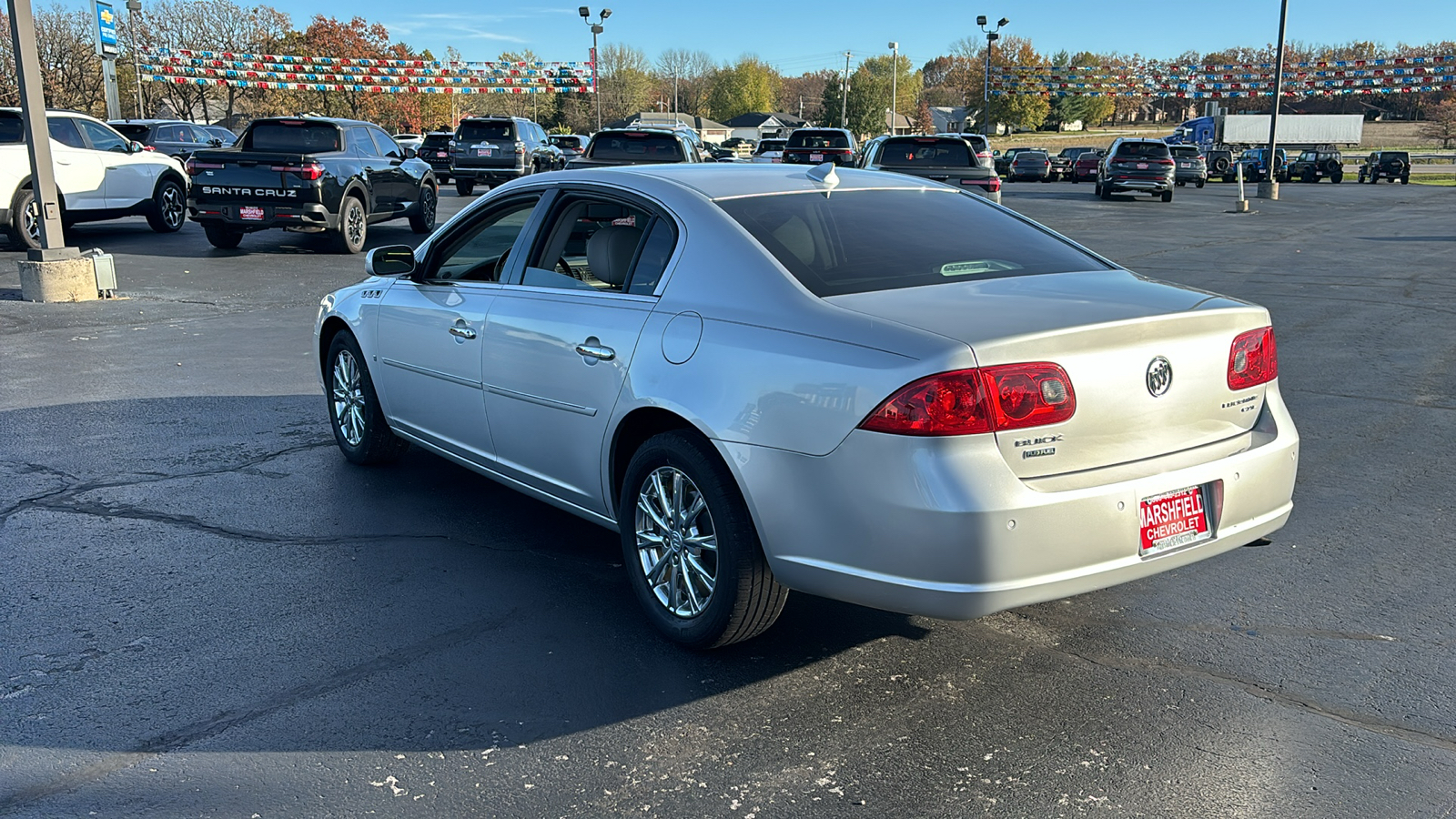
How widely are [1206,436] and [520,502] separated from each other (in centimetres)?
314

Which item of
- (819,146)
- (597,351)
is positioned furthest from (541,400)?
(819,146)

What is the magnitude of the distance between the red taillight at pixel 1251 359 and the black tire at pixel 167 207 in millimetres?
18251

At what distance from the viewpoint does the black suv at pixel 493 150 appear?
28250 mm

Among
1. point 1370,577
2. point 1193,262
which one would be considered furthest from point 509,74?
point 1370,577

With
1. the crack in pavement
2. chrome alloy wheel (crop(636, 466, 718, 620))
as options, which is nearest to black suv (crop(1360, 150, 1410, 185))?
chrome alloy wheel (crop(636, 466, 718, 620))

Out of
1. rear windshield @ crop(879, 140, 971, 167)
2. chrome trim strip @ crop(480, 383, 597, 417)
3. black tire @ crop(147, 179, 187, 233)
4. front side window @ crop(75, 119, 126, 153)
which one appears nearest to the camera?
chrome trim strip @ crop(480, 383, 597, 417)

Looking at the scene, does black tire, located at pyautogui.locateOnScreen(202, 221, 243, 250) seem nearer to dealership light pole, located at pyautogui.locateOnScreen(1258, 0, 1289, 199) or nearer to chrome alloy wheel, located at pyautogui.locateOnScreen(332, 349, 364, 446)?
chrome alloy wheel, located at pyautogui.locateOnScreen(332, 349, 364, 446)

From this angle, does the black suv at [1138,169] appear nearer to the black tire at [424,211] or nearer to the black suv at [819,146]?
the black suv at [819,146]

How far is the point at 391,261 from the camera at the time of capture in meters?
5.59

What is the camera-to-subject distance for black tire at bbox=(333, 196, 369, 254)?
54.3ft

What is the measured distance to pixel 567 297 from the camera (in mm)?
4504

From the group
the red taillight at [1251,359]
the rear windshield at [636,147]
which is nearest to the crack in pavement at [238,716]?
the red taillight at [1251,359]

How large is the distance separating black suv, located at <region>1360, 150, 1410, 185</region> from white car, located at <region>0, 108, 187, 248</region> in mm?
47466

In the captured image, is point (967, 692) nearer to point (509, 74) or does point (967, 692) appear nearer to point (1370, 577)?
point (1370, 577)
